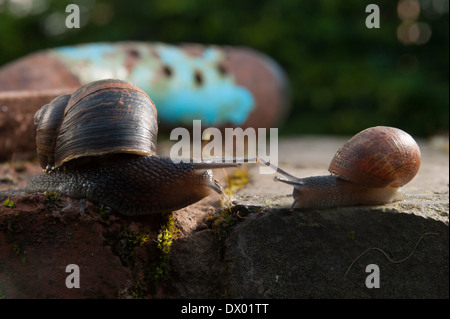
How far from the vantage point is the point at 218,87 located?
6.88 meters

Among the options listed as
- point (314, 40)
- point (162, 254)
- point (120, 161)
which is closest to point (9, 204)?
point (120, 161)

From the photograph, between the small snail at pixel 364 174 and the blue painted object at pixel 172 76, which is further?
the blue painted object at pixel 172 76

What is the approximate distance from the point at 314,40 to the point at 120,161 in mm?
8200

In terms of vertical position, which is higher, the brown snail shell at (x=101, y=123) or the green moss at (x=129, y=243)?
the brown snail shell at (x=101, y=123)

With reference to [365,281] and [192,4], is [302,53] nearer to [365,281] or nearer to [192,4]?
[192,4]

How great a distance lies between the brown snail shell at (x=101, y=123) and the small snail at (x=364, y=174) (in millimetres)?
765

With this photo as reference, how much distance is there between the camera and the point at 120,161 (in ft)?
8.66

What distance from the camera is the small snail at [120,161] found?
2.59 metres

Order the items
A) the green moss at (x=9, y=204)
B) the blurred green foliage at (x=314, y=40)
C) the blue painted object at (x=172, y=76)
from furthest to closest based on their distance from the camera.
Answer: the blurred green foliage at (x=314, y=40)
the blue painted object at (x=172, y=76)
the green moss at (x=9, y=204)

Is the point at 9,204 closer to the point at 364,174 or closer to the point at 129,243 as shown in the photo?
the point at 129,243

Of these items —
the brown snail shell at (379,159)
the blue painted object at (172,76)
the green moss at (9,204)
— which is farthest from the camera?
the blue painted object at (172,76)

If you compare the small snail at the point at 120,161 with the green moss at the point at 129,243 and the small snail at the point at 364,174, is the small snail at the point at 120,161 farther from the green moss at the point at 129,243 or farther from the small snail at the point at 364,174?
the small snail at the point at 364,174

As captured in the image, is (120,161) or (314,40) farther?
(314,40)

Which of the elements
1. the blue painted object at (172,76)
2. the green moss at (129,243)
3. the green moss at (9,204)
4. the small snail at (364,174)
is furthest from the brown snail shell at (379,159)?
the blue painted object at (172,76)
